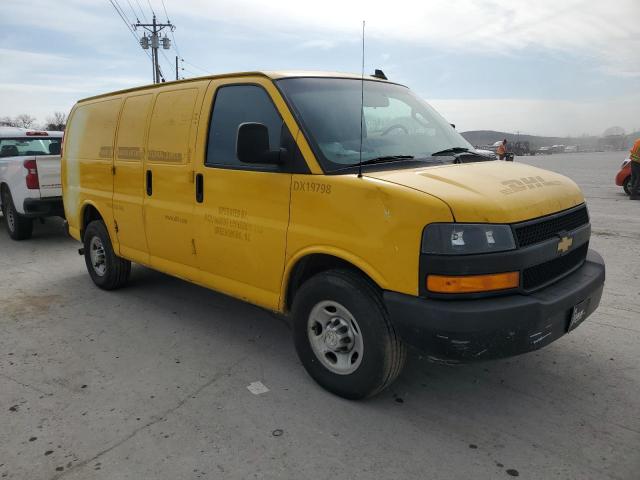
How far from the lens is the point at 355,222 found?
9.69 feet

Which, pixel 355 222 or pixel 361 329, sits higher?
pixel 355 222

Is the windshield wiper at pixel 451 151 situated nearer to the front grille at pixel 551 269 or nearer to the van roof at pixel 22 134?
the front grille at pixel 551 269

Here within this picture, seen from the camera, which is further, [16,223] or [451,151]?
[16,223]

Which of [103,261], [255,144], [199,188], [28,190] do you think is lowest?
[103,261]

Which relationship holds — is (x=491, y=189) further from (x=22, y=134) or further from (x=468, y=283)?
(x=22, y=134)

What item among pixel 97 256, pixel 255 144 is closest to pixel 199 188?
pixel 255 144

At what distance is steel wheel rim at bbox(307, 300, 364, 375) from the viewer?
3.14 meters

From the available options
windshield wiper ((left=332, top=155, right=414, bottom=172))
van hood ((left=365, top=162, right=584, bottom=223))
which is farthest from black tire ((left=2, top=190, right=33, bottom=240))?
van hood ((left=365, top=162, right=584, bottom=223))

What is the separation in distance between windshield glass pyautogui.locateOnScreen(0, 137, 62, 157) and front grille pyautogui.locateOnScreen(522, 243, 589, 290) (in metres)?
9.71

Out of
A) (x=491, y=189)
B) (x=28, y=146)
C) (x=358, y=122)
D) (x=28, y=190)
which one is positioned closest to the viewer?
(x=491, y=189)

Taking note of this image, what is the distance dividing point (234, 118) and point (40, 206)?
5854 mm

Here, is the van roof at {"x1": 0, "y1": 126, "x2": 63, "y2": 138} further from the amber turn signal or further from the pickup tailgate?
the amber turn signal

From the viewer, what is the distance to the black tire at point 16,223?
8602 mm

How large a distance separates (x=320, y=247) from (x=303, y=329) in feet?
2.00
